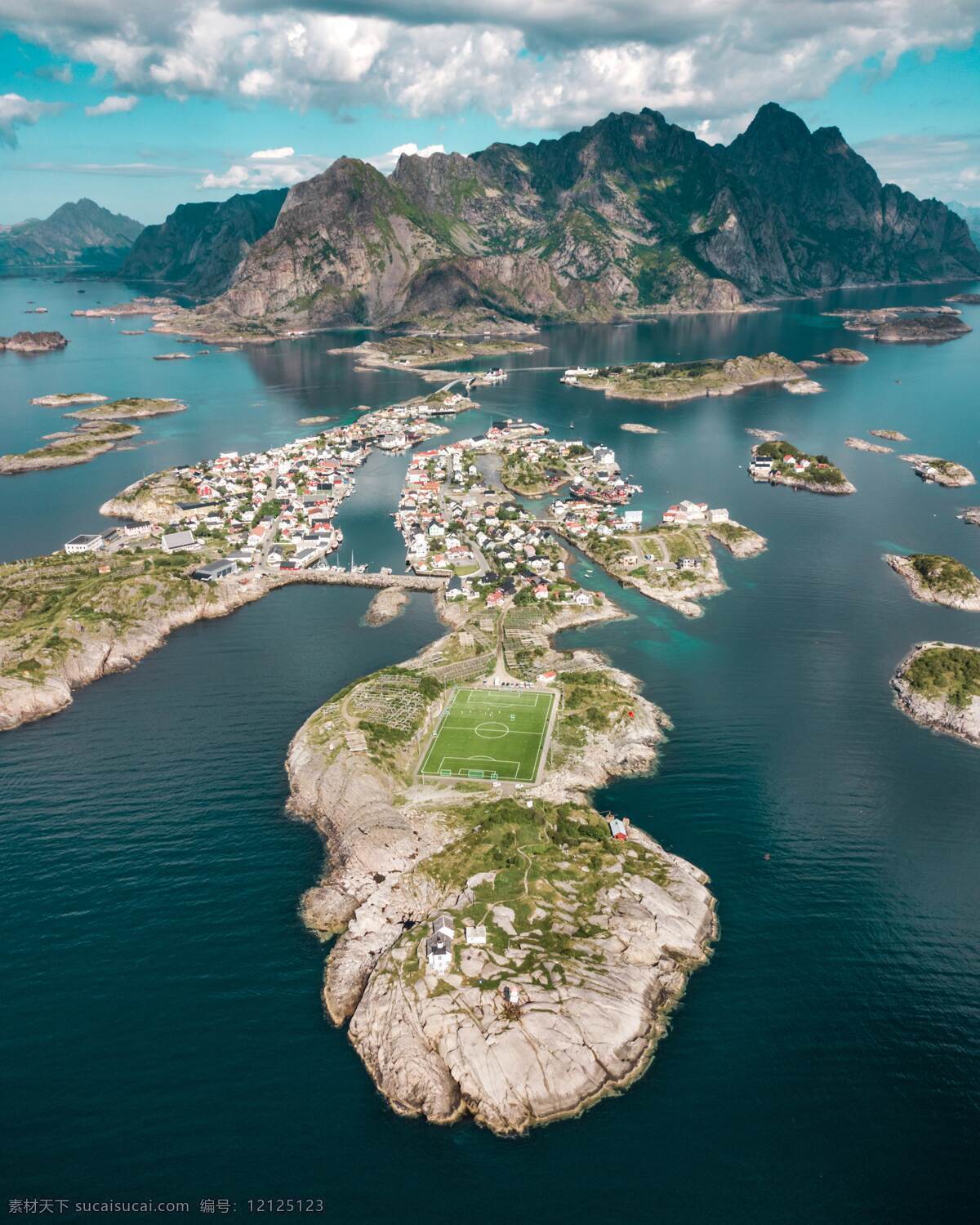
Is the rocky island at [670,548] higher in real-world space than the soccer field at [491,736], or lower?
higher

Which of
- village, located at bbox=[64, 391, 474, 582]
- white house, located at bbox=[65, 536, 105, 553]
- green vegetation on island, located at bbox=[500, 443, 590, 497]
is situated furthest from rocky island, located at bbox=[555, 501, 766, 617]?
white house, located at bbox=[65, 536, 105, 553]

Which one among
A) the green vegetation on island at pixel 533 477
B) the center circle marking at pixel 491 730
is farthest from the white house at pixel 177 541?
the center circle marking at pixel 491 730

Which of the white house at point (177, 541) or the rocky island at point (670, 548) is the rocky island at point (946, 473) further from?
the white house at point (177, 541)

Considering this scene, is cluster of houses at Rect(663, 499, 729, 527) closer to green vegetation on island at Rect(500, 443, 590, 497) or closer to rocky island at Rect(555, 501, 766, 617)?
rocky island at Rect(555, 501, 766, 617)

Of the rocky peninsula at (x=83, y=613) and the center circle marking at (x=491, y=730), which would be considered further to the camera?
the rocky peninsula at (x=83, y=613)

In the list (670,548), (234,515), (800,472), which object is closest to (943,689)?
(670,548)

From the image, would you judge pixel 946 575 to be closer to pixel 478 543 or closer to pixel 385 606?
pixel 478 543

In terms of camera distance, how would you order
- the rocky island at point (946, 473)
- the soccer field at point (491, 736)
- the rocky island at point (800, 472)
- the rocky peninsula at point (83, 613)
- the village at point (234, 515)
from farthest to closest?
the rocky island at point (946, 473), the rocky island at point (800, 472), the village at point (234, 515), the rocky peninsula at point (83, 613), the soccer field at point (491, 736)
